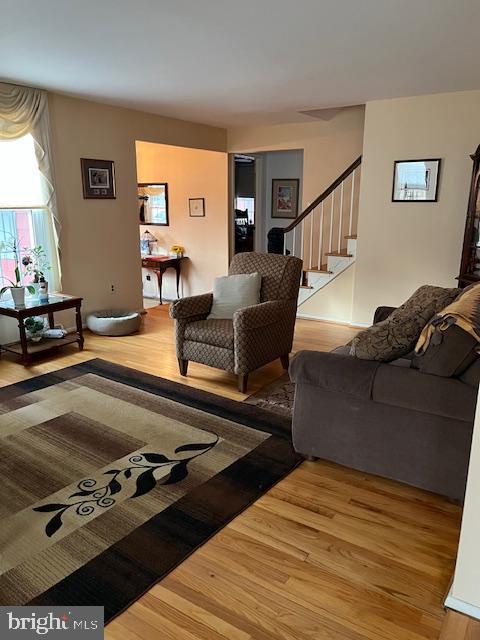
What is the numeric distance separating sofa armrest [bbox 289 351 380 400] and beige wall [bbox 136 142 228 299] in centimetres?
470

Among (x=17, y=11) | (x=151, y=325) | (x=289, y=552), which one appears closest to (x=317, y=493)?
(x=289, y=552)

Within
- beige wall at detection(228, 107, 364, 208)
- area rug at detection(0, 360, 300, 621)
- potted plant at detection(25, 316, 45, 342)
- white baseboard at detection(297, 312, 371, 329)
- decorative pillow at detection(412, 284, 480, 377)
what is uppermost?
beige wall at detection(228, 107, 364, 208)

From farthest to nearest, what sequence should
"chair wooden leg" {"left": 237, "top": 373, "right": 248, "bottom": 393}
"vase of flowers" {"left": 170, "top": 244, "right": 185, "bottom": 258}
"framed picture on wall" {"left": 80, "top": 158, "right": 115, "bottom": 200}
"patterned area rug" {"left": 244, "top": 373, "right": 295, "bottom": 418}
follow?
"vase of flowers" {"left": 170, "top": 244, "right": 185, "bottom": 258} < "framed picture on wall" {"left": 80, "top": 158, "right": 115, "bottom": 200} < "chair wooden leg" {"left": 237, "top": 373, "right": 248, "bottom": 393} < "patterned area rug" {"left": 244, "top": 373, "right": 295, "bottom": 418}

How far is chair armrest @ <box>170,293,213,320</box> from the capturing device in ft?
12.3

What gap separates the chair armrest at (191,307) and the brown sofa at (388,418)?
1.52 metres

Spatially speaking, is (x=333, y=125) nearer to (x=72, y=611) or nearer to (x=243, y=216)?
(x=243, y=216)

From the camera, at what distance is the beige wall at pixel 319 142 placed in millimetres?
5734

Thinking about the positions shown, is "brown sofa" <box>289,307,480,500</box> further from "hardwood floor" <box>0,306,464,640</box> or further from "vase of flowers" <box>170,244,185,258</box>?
"vase of flowers" <box>170,244,185,258</box>

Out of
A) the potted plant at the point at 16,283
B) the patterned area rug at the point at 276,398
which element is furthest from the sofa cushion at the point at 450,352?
the potted plant at the point at 16,283

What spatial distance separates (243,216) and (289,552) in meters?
7.19

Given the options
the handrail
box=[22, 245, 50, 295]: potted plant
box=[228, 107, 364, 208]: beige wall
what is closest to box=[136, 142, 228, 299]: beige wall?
box=[228, 107, 364, 208]: beige wall

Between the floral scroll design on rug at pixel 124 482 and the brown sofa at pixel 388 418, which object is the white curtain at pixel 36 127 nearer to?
the floral scroll design on rug at pixel 124 482

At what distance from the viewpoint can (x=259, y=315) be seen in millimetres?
3508

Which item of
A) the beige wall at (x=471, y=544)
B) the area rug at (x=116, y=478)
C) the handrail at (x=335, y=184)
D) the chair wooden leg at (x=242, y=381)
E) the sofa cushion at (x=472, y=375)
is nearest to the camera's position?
the beige wall at (x=471, y=544)
